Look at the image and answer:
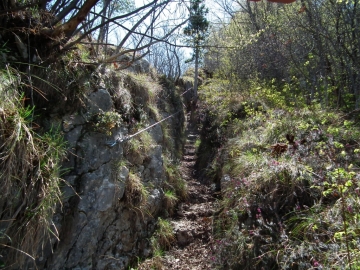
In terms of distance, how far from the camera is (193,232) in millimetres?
4246

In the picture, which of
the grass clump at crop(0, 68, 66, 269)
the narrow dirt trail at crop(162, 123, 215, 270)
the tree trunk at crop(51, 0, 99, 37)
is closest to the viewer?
the grass clump at crop(0, 68, 66, 269)

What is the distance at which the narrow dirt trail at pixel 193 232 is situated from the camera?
3.75 metres

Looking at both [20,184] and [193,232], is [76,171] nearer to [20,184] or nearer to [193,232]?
[20,184]

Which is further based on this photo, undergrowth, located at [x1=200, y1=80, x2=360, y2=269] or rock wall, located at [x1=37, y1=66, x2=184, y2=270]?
rock wall, located at [x1=37, y1=66, x2=184, y2=270]

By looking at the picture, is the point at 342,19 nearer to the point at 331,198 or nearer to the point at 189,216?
the point at 331,198

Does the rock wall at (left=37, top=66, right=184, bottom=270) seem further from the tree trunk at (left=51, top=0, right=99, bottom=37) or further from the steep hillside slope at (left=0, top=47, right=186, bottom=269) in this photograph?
the tree trunk at (left=51, top=0, right=99, bottom=37)

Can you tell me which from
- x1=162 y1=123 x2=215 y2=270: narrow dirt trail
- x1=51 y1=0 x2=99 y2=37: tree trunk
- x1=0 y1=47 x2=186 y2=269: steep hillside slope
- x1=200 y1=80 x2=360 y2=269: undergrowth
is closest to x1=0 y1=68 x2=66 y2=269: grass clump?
x1=0 y1=47 x2=186 y2=269: steep hillside slope

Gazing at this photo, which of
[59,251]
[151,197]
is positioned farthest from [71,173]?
[151,197]

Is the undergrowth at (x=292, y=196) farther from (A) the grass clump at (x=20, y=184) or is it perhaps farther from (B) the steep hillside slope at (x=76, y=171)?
(A) the grass clump at (x=20, y=184)

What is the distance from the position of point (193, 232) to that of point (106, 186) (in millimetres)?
1697

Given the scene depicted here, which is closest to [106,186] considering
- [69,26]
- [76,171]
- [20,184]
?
[76,171]

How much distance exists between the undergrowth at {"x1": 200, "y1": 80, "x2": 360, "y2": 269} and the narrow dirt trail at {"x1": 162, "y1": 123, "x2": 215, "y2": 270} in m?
0.24

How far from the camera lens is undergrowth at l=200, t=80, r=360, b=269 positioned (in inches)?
107

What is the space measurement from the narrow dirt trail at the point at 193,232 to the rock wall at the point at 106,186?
0.41m
